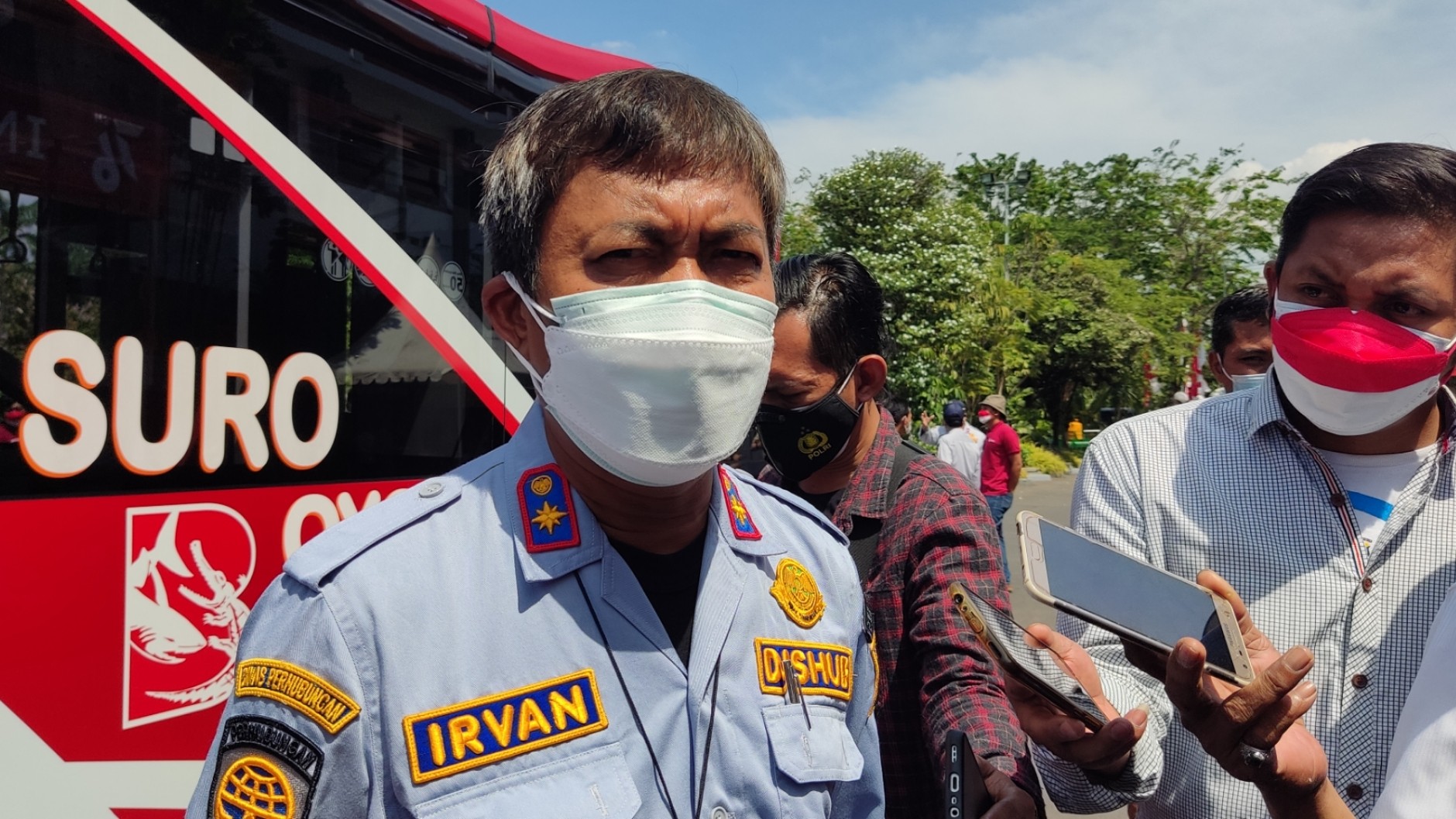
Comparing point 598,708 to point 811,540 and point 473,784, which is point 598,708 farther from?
point 811,540

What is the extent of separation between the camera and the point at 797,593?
5.08 ft

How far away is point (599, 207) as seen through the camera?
133cm

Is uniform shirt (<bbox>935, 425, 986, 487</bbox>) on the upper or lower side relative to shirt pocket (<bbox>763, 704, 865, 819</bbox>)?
lower

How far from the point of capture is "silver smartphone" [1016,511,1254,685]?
4.20ft

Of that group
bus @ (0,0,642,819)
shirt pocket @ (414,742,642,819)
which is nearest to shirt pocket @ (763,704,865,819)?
shirt pocket @ (414,742,642,819)

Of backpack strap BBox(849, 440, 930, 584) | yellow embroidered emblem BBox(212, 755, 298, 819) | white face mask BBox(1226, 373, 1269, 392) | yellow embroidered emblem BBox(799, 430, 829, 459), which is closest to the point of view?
yellow embroidered emblem BBox(212, 755, 298, 819)

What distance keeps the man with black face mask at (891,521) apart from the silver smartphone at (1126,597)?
414mm

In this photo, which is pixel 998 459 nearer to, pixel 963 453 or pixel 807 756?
pixel 963 453

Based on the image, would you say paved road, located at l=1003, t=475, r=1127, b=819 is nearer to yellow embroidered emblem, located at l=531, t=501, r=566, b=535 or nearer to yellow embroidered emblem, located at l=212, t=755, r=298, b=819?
Result: yellow embroidered emblem, located at l=531, t=501, r=566, b=535

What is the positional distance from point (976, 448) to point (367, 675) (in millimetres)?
8469

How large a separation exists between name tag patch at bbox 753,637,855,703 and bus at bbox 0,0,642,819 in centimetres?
126

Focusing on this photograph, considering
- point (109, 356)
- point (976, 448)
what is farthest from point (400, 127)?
point (976, 448)

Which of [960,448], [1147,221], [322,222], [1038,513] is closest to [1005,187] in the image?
[1147,221]

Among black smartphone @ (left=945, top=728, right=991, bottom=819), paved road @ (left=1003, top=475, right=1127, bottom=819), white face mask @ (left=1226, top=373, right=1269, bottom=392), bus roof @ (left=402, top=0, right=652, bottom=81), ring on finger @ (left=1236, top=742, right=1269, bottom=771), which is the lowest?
paved road @ (left=1003, top=475, right=1127, bottom=819)
